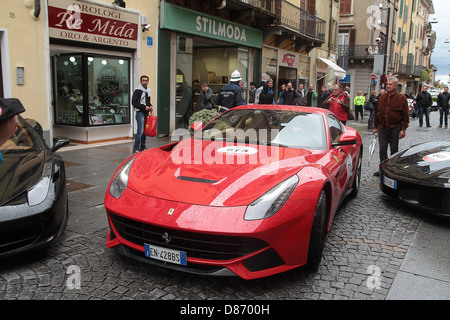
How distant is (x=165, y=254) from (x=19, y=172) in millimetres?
1686

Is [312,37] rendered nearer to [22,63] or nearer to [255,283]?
[22,63]

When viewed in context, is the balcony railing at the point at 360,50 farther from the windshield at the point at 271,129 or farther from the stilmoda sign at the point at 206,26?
the windshield at the point at 271,129

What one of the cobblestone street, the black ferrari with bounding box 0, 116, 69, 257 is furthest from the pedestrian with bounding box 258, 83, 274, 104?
the black ferrari with bounding box 0, 116, 69, 257

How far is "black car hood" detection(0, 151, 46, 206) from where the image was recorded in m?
3.18

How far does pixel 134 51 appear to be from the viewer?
1081 centimetres

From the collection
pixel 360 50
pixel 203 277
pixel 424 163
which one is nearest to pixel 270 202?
pixel 203 277

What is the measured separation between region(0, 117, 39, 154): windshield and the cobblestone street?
953 millimetres

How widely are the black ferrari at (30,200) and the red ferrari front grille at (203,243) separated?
37.0 inches

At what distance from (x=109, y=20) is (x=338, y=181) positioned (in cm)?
793

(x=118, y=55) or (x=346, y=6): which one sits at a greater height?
(x=346, y=6)

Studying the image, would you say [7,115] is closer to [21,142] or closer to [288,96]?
[21,142]

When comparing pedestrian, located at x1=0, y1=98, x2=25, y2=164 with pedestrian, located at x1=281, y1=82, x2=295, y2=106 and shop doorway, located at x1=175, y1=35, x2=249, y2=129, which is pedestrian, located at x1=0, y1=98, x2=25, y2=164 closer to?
shop doorway, located at x1=175, y1=35, x2=249, y2=129

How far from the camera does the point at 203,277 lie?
3.07 metres

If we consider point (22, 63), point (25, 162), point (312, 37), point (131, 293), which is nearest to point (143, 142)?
point (22, 63)
